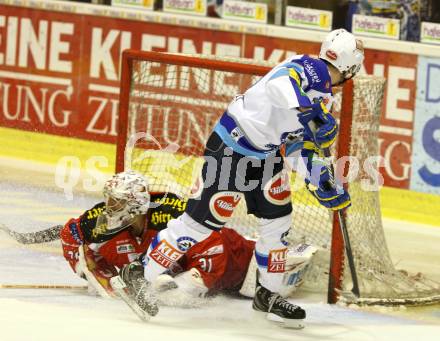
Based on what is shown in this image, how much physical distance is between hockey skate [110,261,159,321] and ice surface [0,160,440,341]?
5 centimetres

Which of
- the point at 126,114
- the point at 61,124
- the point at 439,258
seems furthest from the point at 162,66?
the point at 61,124

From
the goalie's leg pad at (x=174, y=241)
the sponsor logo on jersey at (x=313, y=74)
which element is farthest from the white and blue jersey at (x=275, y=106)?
the goalie's leg pad at (x=174, y=241)

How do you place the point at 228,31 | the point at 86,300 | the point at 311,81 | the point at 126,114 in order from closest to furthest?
the point at 311,81
the point at 86,300
the point at 126,114
the point at 228,31

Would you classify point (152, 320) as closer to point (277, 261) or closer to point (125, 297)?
point (125, 297)

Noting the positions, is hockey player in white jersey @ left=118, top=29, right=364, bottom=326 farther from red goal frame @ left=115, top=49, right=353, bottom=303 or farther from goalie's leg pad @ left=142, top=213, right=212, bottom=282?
red goal frame @ left=115, top=49, right=353, bottom=303

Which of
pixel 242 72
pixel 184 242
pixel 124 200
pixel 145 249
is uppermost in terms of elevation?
pixel 242 72

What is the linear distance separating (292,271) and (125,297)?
99cm

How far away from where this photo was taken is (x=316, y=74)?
541 cm

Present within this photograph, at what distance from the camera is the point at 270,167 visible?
5.61 m

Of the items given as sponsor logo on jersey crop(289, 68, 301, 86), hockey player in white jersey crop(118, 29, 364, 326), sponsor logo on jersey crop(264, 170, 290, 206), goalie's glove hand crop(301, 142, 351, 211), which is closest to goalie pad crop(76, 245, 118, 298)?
hockey player in white jersey crop(118, 29, 364, 326)

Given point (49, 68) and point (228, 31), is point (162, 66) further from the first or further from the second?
point (49, 68)

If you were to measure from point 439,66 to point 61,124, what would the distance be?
3052mm

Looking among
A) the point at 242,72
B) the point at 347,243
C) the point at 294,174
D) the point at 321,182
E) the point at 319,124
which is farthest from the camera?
the point at 294,174

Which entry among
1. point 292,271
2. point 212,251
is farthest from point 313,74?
point 292,271
